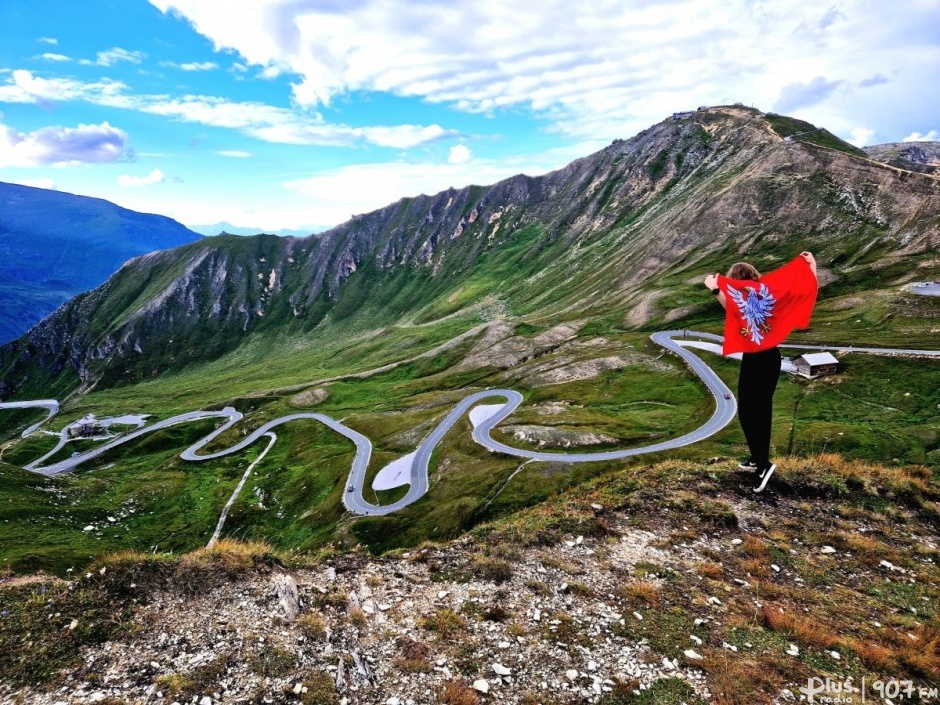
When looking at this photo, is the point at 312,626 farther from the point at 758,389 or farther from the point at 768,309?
the point at 768,309

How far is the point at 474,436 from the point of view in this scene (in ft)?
303

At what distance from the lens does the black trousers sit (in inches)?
615

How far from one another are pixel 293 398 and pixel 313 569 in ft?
558

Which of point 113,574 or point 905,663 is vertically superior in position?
point 113,574

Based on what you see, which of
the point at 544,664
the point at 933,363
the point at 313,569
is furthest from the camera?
the point at 933,363

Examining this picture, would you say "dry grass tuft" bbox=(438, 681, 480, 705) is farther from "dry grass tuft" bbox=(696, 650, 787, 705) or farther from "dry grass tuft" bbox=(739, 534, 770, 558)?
"dry grass tuft" bbox=(739, 534, 770, 558)

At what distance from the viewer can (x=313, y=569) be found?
19891mm

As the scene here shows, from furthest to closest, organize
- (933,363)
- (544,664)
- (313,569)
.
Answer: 1. (933,363)
2. (313,569)
3. (544,664)

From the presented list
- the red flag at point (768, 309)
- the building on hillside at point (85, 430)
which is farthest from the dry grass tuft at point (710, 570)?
the building on hillside at point (85, 430)

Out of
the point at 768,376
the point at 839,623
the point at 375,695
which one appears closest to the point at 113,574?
the point at 375,695

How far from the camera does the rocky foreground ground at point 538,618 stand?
12.9 meters

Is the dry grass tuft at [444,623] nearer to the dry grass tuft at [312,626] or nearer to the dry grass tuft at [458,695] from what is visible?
the dry grass tuft at [458,695]

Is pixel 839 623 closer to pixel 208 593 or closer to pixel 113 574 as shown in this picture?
pixel 208 593

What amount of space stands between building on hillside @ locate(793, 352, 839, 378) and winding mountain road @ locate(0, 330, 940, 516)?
329 inches
